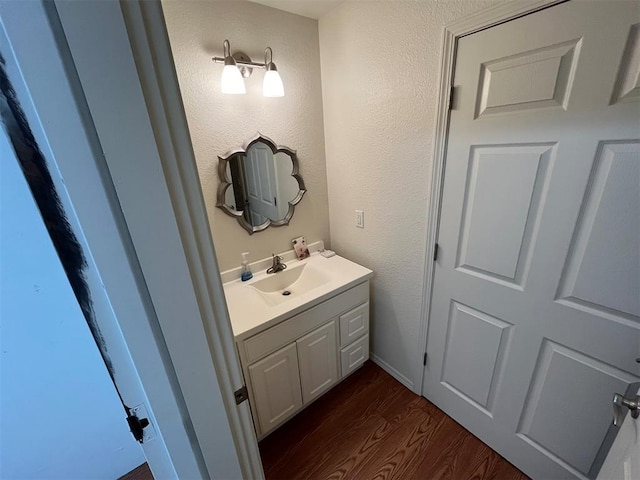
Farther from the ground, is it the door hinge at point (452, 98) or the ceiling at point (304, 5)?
the ceiling at point (304, 5)

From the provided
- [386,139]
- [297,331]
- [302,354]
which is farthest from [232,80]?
[302,354]

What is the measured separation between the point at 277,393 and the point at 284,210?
3.49 ft

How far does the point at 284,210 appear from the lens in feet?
5.71

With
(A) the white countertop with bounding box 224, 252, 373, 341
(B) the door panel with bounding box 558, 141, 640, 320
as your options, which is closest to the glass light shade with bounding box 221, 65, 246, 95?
(A) the white countertop with bounding box 224, 252, 373, 341

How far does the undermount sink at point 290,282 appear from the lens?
163 cm

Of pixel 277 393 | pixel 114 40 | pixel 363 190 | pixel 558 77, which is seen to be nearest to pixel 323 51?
pixel 363 190

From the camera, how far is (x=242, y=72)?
137cm

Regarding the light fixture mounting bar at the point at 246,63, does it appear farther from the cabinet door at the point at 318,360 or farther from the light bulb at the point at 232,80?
the cabinet door at the point at 318,360

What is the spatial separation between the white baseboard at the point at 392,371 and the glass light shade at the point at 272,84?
6.03ft

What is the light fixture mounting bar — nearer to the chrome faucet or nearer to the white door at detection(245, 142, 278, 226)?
the white door at detection(245, 142, 278, 226)

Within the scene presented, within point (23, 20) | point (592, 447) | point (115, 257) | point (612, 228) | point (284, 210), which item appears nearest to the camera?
point (23, 20)

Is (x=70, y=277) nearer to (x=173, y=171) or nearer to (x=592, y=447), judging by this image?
(x=173, y=171)

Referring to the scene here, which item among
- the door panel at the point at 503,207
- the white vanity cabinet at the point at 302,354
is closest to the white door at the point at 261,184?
the white vanity cabinet at the point at 302,354

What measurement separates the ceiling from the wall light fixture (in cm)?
22
